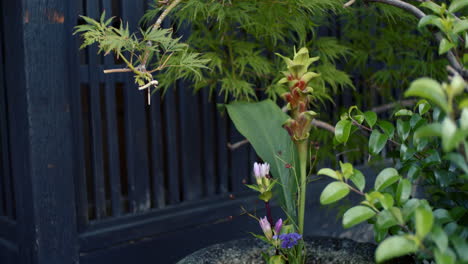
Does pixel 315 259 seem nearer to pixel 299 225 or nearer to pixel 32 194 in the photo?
pixel 299 225

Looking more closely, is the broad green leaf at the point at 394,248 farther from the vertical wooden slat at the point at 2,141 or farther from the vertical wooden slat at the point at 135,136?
the vertical wooden slat at the point at 2,141

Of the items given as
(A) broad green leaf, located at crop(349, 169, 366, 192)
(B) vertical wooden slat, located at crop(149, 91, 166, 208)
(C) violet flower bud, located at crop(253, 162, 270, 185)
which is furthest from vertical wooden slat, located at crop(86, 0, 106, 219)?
(A) broad green leaf, located at crop(349, 169, 366, 192)

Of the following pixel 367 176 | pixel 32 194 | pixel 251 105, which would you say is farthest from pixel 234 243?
pixel 367 176

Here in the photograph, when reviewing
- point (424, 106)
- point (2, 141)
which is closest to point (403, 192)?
point (424, 106)

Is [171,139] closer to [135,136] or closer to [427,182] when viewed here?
[135,136]

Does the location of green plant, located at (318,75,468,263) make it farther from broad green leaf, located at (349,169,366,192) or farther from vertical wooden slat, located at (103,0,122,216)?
vertical wooden slat, located at (103,0,122,216)

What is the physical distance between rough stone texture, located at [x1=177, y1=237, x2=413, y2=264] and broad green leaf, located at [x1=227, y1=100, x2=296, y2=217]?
0.10 meters

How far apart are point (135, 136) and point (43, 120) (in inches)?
12.5

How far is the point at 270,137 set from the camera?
1.29m

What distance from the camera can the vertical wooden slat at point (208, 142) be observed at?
1.82m

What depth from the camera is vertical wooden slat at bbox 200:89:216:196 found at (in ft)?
5.96

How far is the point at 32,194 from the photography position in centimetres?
141

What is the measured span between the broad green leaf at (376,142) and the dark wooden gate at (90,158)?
0.82 metres

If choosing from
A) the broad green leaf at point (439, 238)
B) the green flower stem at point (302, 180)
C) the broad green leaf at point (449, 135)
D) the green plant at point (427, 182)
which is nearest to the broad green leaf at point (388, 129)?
the green plant at point (427, 182)
